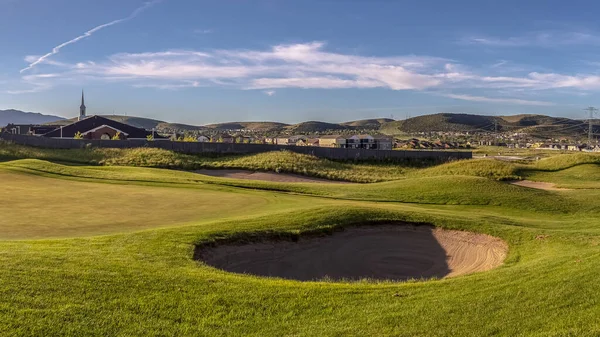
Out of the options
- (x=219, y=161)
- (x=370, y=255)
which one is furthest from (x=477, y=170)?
(x=370, y=255)

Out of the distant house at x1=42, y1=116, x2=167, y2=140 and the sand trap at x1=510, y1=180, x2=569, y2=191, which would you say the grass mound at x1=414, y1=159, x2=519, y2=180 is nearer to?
the sand trap at x1=510, y1=180, x2=569, y2=191

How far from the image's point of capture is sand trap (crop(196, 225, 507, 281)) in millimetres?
15680

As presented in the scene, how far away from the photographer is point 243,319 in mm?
8953

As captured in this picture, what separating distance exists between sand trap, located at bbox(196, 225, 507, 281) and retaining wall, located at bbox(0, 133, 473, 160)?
151 feet

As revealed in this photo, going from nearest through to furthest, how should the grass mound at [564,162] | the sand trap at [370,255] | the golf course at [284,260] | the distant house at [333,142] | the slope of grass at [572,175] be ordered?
the golf course at [284,260], the sand trap at [370,255], the slope of grass at [572,175], the grass mound at [564,162], the distant house at [333,142]

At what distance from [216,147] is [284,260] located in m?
50.6

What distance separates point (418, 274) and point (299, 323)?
888 cm

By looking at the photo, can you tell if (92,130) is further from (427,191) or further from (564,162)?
(564,162)

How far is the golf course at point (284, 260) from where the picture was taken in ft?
29.0

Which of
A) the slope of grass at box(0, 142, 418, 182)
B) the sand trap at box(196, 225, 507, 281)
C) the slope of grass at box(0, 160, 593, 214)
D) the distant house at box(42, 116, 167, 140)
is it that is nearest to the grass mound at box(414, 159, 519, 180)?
the slope of grass at box(0, 142, 418, 182)

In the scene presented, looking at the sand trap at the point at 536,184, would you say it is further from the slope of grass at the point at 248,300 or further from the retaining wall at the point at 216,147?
the slope of grass at the point at 248,300

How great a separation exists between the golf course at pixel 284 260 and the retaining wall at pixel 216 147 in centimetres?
2846

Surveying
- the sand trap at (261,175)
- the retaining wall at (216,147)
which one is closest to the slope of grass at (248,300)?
the sand trap at (261,175)

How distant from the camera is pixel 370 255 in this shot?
59.9 feet
